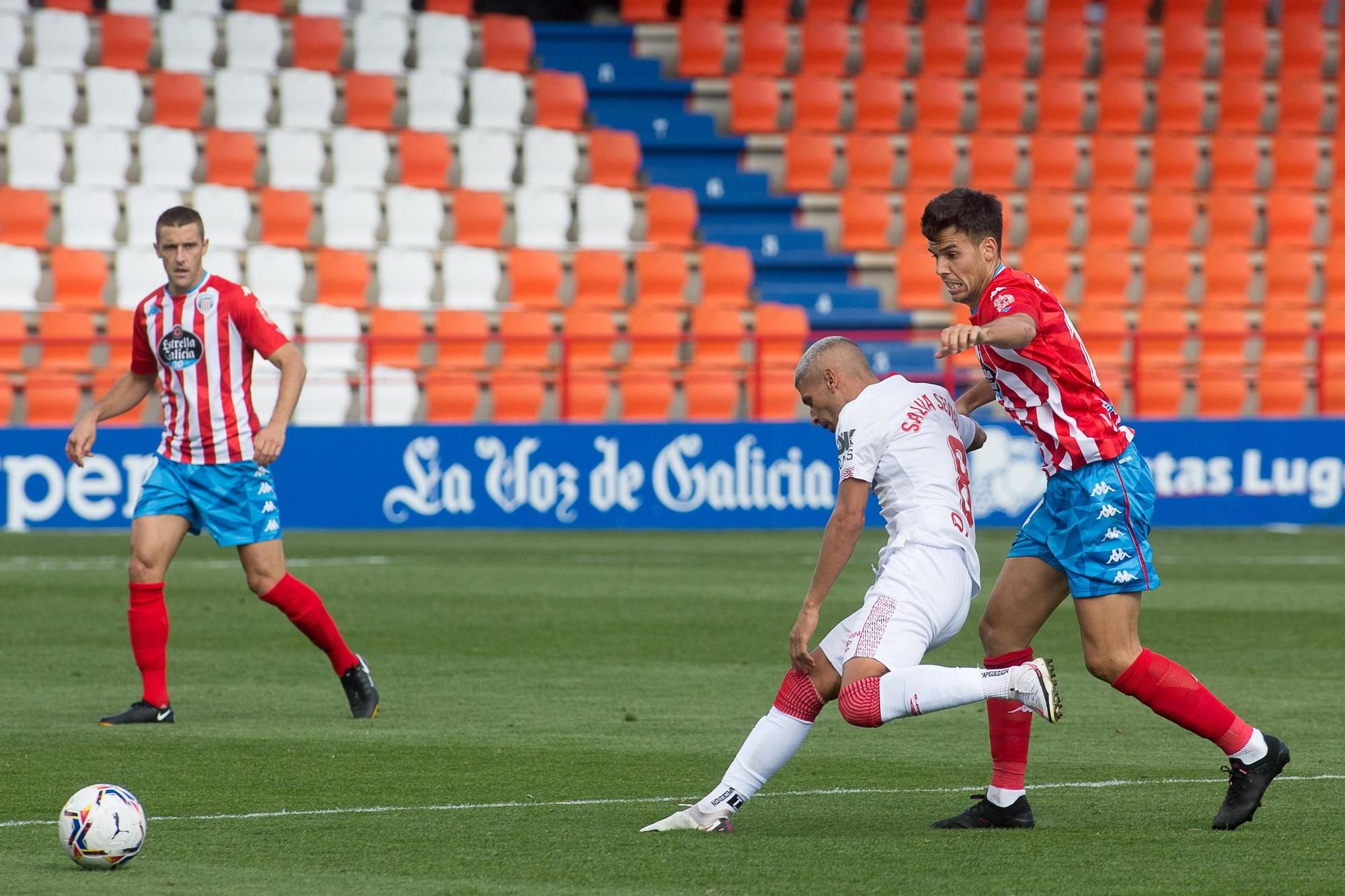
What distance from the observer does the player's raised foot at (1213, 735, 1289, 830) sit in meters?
5.27

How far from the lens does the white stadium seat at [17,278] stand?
18109 mm

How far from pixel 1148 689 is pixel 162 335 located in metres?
4.25

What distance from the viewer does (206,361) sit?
764 cm

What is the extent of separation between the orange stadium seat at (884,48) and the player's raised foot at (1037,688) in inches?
742

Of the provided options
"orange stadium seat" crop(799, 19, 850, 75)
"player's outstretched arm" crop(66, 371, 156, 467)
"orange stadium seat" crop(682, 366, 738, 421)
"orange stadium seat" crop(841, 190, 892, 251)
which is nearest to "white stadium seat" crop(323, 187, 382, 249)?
"orange stadium seat" crop(682, 366, 738, 421)

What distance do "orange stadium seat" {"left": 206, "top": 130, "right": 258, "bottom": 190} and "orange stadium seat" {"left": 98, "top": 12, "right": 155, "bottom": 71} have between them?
4.52ft

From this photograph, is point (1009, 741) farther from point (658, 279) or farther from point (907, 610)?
point (658, 279)

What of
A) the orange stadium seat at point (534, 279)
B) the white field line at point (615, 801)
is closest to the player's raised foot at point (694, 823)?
the white field line at point (615, 801)

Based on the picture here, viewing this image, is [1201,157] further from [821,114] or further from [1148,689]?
[1148,689]

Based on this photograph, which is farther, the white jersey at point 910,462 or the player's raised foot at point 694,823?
the player's raised foot at point 694,823

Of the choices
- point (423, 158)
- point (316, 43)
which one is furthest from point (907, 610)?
point (316, 43)

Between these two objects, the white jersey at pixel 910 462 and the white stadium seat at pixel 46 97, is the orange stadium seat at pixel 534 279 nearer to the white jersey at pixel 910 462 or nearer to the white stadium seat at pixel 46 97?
the white stadium seat at pixel 46 97

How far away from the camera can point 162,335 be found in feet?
25.1

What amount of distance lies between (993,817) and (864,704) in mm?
693
